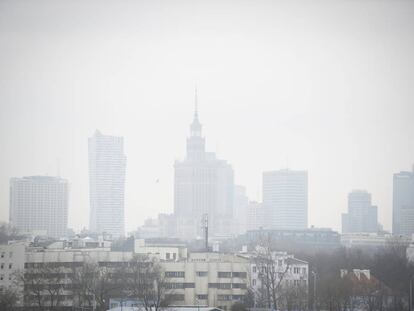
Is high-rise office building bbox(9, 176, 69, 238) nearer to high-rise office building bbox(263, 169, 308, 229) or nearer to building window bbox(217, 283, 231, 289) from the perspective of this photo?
high-rise office building bbox(263, 169, 308, 229)

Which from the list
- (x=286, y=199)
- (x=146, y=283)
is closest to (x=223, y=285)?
(x=146, y=283)

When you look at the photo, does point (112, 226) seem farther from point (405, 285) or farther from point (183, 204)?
point (405, 285)

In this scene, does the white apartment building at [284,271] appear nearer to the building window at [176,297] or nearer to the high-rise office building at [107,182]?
the building window at [176,297]

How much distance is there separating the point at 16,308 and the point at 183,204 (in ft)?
475

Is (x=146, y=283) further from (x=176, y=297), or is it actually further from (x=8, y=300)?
(x=8, y=300)

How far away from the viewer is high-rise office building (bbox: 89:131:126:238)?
182 metres

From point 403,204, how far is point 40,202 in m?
60.5

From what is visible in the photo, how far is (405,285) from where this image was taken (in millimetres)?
48781

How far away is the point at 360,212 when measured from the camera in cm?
18625

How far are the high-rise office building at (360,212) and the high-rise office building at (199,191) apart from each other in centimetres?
2060

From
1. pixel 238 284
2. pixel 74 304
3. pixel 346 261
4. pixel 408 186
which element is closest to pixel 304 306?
pixel 238 284

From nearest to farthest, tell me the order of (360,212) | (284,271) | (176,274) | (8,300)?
1. (8,300)
2. (176,274)
3. (284,271)
4. (360,212)

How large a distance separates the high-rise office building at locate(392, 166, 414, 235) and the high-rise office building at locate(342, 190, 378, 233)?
14.9 feet

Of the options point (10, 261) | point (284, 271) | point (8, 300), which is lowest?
point (8, 300)
